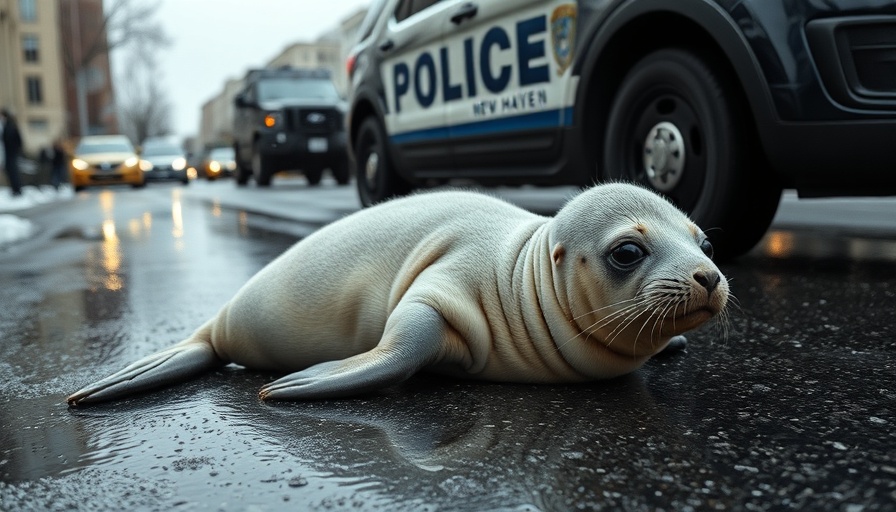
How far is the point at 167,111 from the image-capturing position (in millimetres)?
98625

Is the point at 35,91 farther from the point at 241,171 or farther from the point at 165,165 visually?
the point at 241,171

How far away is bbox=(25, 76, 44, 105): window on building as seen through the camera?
62875mm

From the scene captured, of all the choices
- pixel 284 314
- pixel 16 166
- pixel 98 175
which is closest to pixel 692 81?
pixel 284 314

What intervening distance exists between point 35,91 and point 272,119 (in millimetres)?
51922

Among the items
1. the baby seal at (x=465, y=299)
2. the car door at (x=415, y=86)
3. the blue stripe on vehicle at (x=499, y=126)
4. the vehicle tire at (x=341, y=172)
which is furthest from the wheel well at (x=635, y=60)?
the vehicle tire at (x=341, y=172)

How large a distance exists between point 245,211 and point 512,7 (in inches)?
251

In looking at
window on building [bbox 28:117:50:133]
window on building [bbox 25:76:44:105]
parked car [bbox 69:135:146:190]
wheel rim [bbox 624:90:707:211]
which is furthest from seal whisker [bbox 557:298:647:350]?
window on building [bbox 25:76:44:105]

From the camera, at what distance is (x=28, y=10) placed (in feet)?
206

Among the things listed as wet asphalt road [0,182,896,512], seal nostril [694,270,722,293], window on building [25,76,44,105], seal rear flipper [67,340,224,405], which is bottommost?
wet asphalt road [0,182,896,512]

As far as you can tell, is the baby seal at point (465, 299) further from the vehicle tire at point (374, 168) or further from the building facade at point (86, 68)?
the building facade at point (86, 68)

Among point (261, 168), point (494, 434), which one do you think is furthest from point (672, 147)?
point (261, 168)

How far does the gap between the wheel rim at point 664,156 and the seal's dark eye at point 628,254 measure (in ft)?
7.32

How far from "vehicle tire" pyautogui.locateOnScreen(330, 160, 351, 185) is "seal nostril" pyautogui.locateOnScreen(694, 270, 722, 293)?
18135mm

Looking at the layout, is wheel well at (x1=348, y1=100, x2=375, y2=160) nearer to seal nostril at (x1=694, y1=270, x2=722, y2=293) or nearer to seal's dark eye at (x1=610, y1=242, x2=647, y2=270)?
seal's dark eye at (x1=610, y1=242, x2=647, y2=270)
